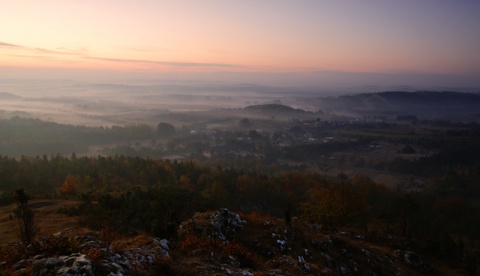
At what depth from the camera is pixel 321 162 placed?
13562 centimetres

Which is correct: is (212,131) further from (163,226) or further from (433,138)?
(163,226)

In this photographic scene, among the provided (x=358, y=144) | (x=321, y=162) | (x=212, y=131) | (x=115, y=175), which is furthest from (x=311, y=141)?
(x=115, y=175)

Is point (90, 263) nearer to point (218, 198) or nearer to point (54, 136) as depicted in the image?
point (218, 198)

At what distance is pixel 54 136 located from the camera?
431ft

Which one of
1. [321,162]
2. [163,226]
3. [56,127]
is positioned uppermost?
[163,226]

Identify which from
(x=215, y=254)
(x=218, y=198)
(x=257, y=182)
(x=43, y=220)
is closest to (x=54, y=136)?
(x=257, y=182)

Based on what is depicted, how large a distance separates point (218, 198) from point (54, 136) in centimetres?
11281

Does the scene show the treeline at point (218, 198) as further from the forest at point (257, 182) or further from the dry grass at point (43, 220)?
the dry grass at point (43, 220)

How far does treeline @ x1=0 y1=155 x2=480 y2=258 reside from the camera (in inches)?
1116

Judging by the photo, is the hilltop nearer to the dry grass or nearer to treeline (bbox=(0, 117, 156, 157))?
the dry grass

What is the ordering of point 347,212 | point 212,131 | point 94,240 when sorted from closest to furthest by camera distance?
point 94,240
point 347,212
point 212,131

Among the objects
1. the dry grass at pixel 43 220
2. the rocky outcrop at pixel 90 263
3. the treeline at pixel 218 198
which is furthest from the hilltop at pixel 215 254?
the treeline at pixel 218 198

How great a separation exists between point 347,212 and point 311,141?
14396 cm

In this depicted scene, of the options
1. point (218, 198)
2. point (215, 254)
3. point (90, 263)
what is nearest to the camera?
point (90, 263)
